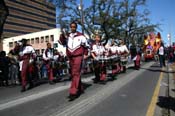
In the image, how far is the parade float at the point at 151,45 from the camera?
35.6m

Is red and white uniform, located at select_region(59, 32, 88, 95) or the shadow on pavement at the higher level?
red and white uniform, located at select_region(59, 32, 88, 95)

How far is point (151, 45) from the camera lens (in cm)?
3719

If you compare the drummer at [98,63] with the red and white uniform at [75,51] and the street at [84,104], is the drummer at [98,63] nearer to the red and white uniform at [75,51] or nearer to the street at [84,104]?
the street at [84,104]

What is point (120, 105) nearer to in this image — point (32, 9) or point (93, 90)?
point (93, 90)

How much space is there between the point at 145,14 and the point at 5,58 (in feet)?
159

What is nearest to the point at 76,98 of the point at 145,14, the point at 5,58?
the point at 5,58

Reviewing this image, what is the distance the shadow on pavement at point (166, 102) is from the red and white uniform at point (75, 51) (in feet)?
7.54

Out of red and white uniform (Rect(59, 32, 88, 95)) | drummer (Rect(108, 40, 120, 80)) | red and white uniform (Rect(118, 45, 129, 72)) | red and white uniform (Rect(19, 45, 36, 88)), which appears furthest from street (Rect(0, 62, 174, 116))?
red and white uniform (Rect(118, 45, 129, 72))

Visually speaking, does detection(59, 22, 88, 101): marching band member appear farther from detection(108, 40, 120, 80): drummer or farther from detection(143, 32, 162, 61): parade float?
detection(143, 32, 162, 61): parade float

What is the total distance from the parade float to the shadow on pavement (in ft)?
81.3

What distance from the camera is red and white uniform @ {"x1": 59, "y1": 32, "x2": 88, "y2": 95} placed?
9992 mm

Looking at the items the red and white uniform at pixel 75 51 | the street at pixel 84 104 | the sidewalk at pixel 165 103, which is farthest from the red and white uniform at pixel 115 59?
the red and white uniform at pixel 75 51

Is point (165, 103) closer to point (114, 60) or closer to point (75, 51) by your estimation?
point (75, 51)

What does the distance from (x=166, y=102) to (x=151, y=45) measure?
1120 inches
